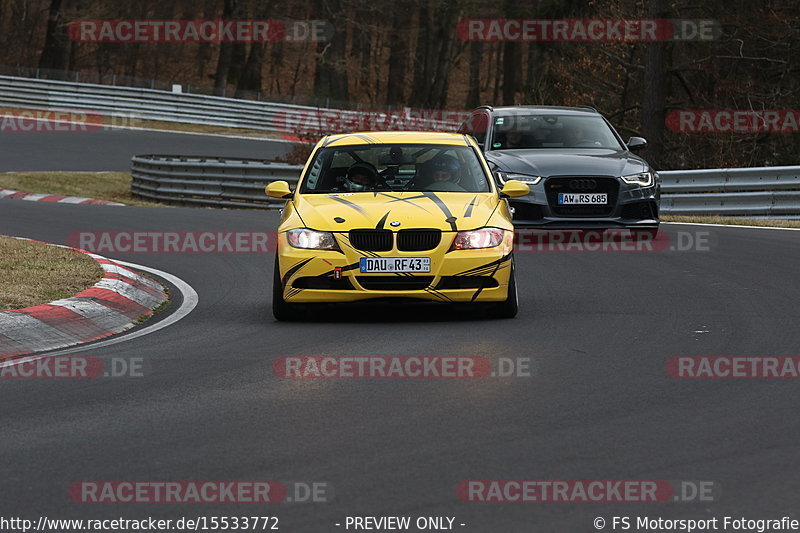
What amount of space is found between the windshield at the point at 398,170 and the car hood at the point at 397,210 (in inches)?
11.1

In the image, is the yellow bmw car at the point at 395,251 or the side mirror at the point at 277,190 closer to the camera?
the yellow bmw car at the point at 395,251

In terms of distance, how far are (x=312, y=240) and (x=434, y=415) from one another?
3.78 m

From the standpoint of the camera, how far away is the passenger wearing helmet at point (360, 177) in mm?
11602

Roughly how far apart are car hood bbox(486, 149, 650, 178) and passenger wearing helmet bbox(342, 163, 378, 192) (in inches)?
191

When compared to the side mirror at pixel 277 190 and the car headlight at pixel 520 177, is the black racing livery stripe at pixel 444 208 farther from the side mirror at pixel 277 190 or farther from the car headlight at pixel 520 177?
the car headlight at pixel 520 177

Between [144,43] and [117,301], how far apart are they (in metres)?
76.8

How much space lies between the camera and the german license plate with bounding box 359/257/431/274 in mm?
10344

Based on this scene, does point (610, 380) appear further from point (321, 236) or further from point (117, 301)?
point (117, 301)
